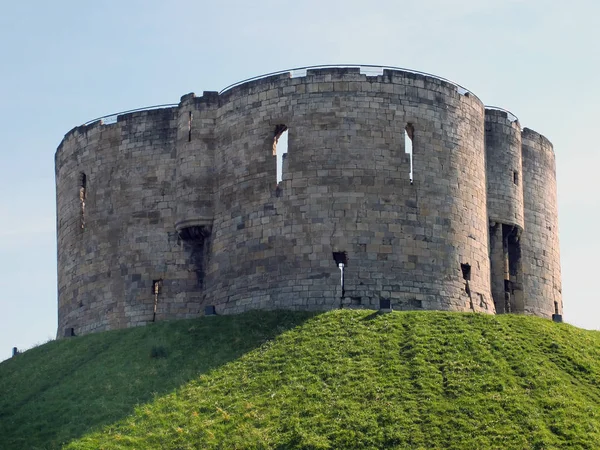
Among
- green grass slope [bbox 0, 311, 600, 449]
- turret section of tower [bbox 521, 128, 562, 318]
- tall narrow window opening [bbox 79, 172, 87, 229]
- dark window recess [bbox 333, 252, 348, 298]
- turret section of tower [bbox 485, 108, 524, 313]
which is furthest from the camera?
turret section of tower [bbox 521, 128, 562, 318]

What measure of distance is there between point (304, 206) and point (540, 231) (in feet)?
33.1

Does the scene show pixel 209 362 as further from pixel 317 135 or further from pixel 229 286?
pixel 317 135

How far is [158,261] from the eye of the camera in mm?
45188

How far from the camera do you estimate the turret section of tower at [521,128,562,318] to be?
156 feet

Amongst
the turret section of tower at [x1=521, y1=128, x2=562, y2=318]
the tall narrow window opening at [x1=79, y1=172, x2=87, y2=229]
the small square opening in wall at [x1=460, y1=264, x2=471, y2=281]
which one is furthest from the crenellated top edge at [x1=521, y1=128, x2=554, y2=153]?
the tall narrow window opening at [x1=79, y1=172, x2=87, y2=229]

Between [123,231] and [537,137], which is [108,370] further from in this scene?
[537,137]

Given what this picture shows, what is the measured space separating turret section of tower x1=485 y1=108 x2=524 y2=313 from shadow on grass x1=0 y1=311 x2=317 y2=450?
27.3ft

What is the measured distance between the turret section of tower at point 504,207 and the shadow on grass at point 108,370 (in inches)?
327

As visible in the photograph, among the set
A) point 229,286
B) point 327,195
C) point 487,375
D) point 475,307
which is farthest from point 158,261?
point 487,375

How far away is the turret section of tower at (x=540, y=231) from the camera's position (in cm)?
4753

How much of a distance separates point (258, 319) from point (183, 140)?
7.43 metres

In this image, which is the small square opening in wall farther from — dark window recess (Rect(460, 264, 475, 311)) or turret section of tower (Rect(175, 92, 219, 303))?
turret section of tower (Rect(175, 92, 219, 303))

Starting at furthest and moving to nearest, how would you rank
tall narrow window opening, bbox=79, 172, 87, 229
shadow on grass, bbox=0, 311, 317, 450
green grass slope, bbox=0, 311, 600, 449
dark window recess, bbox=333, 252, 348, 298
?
tall narrow window opening, bbox=79, 172, 87, 229 < dark window recess, bbox=333, 252, 348, 298 < shadow on grass, bbox=0, 311, 317, 450 < green grass slope, bbox=0, 311, 600, 449

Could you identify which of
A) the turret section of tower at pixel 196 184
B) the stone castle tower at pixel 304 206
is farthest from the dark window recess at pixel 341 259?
the turret section of tower at pixel 196 184
